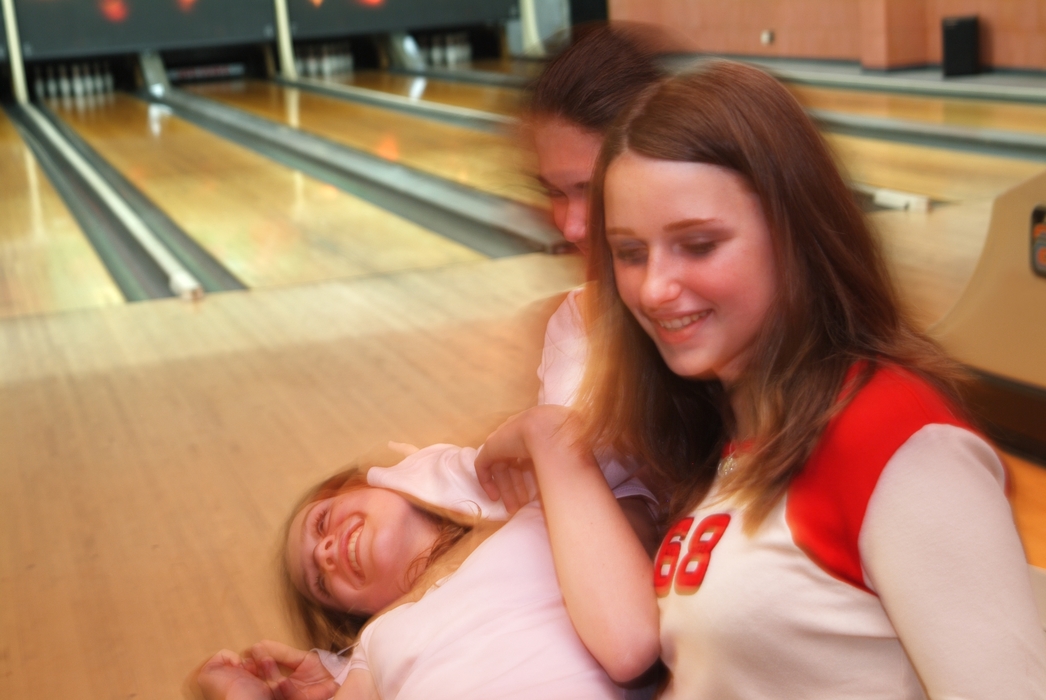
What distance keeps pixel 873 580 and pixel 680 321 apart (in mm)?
212

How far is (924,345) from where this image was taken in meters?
0.73

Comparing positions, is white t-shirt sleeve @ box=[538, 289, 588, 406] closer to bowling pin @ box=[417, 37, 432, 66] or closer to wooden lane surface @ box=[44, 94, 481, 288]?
wooden lane surface @ box=[44, 94, 481, 288]

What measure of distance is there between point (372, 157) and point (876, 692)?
14.5 feet

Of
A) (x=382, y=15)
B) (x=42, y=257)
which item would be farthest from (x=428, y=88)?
(x=42, y=257)

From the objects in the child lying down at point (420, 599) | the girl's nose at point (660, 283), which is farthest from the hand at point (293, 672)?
the girl's nose at point (660, 283)

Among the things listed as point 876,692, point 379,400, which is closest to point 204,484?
point 379,400

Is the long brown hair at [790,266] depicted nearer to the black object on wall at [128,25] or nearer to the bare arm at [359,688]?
the bare arm at [359,688]

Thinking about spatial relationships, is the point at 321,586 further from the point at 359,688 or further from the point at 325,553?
the point at 359,688

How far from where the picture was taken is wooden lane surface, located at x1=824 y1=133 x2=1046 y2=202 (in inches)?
142

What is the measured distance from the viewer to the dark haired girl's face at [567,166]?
3.51 feet

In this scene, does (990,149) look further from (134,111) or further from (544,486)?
(134,111)

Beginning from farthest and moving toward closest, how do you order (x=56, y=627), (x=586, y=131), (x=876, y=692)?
(x=56, y=627) < (x=586, y=131) < (x=876, y=692)

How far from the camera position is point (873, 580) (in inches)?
24.9

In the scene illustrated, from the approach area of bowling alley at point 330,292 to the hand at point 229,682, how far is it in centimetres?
3
